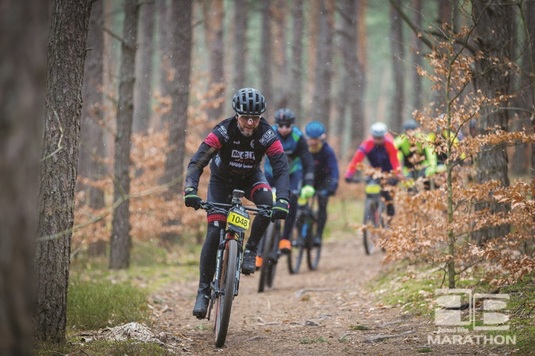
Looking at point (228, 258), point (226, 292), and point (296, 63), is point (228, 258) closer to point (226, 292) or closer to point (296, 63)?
point (226, 292)

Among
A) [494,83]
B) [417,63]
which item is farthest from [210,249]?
[417,63]

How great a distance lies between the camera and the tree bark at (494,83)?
8.02 meters

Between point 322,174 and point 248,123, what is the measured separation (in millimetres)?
5355

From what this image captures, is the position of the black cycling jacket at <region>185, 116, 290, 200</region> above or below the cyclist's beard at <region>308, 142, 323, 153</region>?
below

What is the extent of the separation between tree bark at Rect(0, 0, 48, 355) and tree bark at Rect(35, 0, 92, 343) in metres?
2.53

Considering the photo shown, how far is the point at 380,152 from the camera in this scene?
12.5 m

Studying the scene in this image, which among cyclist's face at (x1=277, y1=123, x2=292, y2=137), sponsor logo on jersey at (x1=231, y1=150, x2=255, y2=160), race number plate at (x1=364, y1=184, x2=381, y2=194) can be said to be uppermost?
cyclist's face at (x1=277, y1=123, x2=292, y2=137)

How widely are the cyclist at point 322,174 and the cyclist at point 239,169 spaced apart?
4.46m

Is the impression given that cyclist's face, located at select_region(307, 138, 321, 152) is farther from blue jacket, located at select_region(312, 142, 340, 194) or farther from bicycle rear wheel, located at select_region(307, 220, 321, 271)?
bicycle rear wheel, located at select_region(307, 220, 321, 271)

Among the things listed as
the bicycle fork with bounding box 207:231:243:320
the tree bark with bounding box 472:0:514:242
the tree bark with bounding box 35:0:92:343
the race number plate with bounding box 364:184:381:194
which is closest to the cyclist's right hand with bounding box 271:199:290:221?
the bicycle fork with bounding box 207:231:243:320

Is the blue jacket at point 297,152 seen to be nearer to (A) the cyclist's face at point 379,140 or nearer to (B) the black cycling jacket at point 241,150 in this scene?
(A) the cyclist's face at point 379,140

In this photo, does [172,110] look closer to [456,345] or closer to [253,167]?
[253,167]

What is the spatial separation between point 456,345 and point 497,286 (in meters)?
1.38

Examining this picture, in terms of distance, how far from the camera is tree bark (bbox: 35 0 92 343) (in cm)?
554
